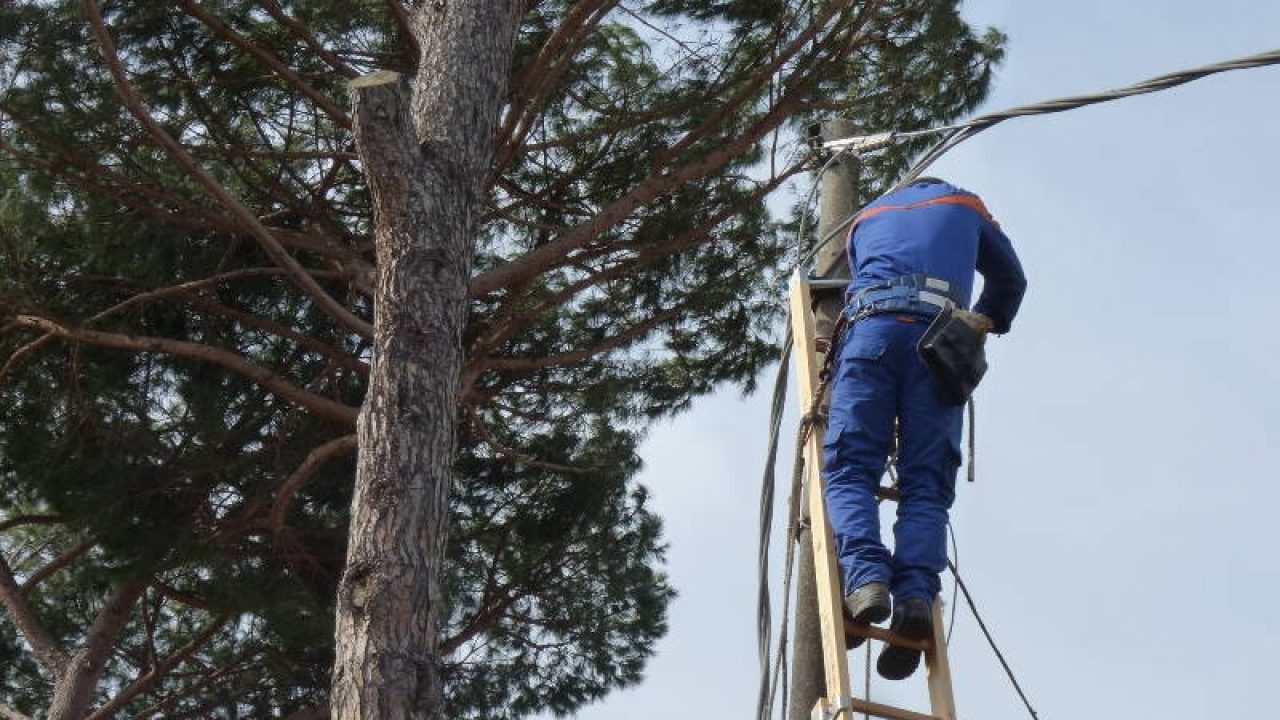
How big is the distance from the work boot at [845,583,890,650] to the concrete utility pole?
164 millimetres

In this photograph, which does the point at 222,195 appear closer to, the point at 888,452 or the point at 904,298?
the point at 904,298

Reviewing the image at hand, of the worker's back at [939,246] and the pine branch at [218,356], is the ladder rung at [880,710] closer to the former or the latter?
the worker's back at [939,246]

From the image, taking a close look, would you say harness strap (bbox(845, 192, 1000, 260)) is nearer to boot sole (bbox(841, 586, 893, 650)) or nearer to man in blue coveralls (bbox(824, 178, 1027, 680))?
man in blue coveralls (bbox(824, 178, 1027, 680))

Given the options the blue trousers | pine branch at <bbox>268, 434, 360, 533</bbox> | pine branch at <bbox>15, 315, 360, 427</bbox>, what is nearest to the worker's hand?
the blue trousers

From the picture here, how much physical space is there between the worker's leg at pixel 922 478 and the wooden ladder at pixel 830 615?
86mm

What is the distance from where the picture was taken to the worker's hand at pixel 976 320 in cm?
471

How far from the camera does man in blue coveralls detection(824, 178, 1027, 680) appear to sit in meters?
4.32

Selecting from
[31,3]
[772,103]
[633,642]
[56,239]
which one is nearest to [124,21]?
[31,3]

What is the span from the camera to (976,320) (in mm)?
4762

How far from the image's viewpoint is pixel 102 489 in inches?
346

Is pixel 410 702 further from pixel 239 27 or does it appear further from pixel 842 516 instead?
pixel 239 27

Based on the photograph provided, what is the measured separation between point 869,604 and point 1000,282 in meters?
1.33

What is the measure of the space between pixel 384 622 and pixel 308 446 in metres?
4.53

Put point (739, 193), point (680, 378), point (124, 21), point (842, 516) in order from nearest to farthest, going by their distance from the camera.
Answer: point (842, 516) → point (124, 21) → point (739, 193) → point (680, 378)
